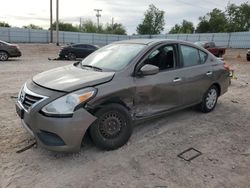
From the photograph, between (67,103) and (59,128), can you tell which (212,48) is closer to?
(67,103)

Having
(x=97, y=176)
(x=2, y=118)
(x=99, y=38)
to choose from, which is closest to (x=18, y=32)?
(x=99, y=38)

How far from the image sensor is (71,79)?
12.3 feet

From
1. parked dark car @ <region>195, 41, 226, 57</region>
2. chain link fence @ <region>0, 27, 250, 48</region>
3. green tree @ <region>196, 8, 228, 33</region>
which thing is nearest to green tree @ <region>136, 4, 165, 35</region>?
green tree @ <region>196, 8, 228, 33</region>

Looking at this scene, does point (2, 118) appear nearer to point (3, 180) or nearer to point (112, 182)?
point (3, 180)

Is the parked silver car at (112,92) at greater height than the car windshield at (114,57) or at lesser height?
lesser

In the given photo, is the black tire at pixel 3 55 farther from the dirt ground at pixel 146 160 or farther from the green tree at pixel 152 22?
the green tree at pixel 152 22

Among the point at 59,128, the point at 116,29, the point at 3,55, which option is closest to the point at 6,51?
the point at 3,55

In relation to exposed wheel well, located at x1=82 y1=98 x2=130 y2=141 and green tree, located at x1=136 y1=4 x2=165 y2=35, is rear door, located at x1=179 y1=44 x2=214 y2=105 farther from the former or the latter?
green tree, located at x1=136 y1=4 x2=165 y2=35

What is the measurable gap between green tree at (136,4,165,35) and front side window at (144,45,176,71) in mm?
66017

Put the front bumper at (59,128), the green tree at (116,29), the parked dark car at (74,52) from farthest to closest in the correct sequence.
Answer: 1. the green tree at (116,29)
2. the parked dark car at (74,52)
3. the front bumper at (59,128)

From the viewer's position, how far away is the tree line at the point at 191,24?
5634 cm

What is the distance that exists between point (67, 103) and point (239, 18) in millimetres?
60644

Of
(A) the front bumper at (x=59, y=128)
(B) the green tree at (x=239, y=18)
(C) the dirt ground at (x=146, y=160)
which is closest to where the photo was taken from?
(C) the dirt ground at (x=146, y=160)

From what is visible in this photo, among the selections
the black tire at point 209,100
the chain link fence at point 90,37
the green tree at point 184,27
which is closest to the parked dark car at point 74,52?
the black tire at point 209,100
